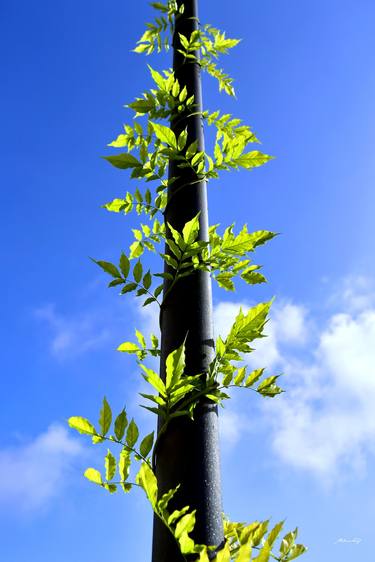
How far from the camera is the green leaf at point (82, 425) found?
1.06 meters

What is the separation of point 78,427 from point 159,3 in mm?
2208

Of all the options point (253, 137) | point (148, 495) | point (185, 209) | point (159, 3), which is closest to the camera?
point (148, 495)

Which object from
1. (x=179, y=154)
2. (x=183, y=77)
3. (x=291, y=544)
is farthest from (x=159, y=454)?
(x=183, y=77)

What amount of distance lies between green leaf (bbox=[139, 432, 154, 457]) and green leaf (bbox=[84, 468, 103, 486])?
11cm

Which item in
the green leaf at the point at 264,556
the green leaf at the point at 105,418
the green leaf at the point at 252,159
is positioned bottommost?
the green leaf at the point at 264,556

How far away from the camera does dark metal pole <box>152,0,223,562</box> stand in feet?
3.06

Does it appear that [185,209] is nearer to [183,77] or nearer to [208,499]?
[183,77]

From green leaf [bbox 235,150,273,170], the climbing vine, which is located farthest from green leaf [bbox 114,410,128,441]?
green leaf [bbox 235,150,273,170]

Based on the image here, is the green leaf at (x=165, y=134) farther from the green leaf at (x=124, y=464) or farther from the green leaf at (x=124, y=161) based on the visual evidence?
the green leaf at (x=124, y=464)

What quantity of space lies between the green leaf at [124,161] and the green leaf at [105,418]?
81 centimetres

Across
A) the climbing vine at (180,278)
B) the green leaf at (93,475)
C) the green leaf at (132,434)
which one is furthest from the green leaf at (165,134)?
the green leaf at (93,475)

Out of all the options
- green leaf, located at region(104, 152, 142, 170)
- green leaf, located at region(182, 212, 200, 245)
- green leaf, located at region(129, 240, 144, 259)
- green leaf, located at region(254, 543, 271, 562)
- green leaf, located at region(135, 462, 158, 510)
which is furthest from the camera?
green leaf, located at region(129, 240, 144, 259)

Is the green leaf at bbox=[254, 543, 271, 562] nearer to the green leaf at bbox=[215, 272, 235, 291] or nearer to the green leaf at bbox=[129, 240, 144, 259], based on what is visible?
the green leaf at bbox=[215, 272, 235, 291]

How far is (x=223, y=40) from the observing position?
224 cm
